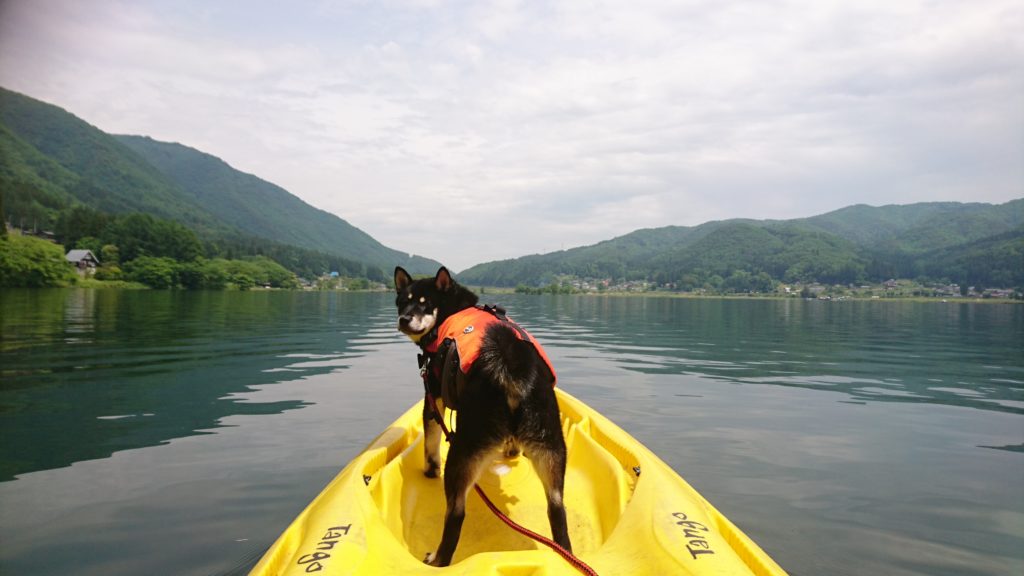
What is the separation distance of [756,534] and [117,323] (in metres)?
32.9

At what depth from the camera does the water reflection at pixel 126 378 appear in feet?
29.6

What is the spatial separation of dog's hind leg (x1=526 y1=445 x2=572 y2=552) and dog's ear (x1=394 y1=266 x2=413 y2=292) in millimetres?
2670

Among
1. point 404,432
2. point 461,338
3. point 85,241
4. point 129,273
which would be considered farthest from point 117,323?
point 85,241

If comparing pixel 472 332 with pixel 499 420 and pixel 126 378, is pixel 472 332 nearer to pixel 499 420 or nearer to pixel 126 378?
pixel 499 420

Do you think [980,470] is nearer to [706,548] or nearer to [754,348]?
[706,548]

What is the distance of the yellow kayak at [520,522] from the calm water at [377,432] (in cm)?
157

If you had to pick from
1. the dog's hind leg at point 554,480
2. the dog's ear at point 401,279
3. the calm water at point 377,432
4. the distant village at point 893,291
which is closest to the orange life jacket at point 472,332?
the dog's hind leg at point 554,480

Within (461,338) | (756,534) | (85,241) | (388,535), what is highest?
(85,241)

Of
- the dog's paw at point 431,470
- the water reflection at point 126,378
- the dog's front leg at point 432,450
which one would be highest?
the dog's front leg at point 432,450

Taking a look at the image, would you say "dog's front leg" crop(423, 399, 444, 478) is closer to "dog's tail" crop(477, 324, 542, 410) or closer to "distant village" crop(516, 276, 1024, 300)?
"dog's tail" crop(477, 324, 542, 410)

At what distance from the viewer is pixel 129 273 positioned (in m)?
110

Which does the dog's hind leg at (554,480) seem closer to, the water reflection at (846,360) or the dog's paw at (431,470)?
the dog's paw at (431,470)

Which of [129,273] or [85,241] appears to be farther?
[85,241]

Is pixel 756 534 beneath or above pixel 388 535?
beneath
